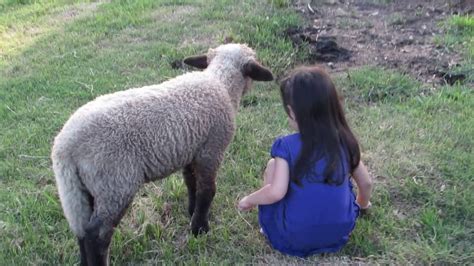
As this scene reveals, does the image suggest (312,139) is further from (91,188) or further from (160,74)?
(160,74)

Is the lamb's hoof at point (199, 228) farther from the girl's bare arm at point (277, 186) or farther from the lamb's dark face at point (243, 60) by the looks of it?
the lamb's dark face at point (243, 60)

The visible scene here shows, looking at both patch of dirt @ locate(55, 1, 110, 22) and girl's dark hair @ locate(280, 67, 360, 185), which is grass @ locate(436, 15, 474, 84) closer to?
girl's dark hair @ locate(280, 67, 360, 185)

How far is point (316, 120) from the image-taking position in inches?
137

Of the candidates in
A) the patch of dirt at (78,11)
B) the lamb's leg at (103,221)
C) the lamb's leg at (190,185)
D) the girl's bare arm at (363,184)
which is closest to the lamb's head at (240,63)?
the lamb's leg at (190,185)

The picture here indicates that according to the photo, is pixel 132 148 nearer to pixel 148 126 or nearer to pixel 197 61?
pixel 148 126

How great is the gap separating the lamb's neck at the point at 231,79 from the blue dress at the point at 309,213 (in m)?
0.83

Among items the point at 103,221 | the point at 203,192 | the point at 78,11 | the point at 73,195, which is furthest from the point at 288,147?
the point at 78,11

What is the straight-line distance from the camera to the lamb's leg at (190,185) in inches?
167

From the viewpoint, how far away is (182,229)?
4.25 metres

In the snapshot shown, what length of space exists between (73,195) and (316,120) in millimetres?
1421

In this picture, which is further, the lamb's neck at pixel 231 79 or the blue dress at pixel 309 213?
the lamb's neck at pixel 231 79

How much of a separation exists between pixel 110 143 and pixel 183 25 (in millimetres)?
4490

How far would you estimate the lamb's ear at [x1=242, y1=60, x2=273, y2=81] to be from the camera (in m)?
4.36

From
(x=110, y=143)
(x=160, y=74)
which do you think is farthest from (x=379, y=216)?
(x=160, y=74)
